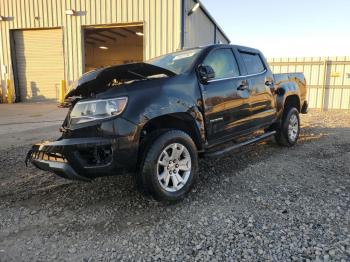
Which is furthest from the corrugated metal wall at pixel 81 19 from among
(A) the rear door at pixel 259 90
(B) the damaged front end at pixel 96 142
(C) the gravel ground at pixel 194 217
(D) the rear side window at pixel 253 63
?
(B) the damaged front end at pixel 96 142

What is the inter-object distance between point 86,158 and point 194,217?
48.9 inches

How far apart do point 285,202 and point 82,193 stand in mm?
2437

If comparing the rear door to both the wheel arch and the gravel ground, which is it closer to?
the gravel ground

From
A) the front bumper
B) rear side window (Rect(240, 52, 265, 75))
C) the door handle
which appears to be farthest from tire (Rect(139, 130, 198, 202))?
rear side window (Rect(240, 52, 265, 75))

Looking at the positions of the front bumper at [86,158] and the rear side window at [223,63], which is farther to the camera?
the rear side window at [223,63]

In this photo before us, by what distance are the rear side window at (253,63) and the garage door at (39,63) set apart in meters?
12.5

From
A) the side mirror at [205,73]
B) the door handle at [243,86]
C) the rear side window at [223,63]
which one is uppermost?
the rear side window at [223,63]

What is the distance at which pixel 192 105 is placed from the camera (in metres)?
3.59

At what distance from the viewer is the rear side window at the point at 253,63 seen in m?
4.82

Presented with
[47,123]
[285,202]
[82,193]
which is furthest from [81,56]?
[285,202]

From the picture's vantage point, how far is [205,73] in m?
3.71

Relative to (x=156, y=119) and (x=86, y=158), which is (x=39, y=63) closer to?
(x=156, y=119)

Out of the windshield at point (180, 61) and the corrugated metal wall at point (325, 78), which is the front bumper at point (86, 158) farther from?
the corrugated metal wall at point (325, 78)

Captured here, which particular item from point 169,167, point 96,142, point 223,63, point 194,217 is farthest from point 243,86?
point 96,142
